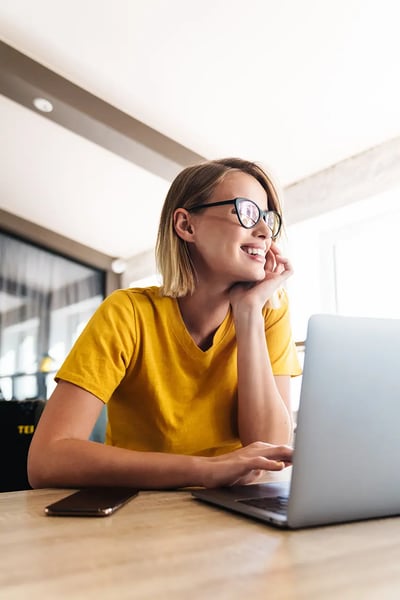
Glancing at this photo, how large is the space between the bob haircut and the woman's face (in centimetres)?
3

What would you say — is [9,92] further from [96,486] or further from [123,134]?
[96,486]

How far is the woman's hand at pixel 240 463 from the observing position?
726 millimetres

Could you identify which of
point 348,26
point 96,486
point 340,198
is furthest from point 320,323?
point 340,198

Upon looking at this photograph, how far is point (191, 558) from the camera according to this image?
0.41 m

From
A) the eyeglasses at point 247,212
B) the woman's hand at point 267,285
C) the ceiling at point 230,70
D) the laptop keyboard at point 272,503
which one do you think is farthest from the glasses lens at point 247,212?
the ceiling at point 230,70

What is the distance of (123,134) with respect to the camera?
152 inches

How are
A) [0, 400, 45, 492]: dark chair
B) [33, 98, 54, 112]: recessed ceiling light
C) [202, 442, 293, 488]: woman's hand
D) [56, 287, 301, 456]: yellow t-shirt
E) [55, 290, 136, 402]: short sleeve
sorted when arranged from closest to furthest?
[202, 442, 293, 488]: woman's hand
[55, 290, 136, 402]: short sleeve
[56, 287, 301, 456]: yellow t-shirt
[0, 400, 45, 492]: dark chair
[33, 98, 54, 112]: recessed ceiling light

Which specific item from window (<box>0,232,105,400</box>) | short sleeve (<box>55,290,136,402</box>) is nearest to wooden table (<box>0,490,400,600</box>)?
short sleeve (<box>55,290,136,402</box>)

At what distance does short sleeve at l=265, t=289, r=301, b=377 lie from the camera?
1.26m

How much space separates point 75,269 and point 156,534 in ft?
19.9

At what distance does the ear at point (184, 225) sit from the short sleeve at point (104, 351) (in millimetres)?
245

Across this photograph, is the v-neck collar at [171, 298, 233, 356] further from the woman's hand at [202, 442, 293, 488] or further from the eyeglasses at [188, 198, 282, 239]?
the woman's hand at [202, 442, 293, 488]

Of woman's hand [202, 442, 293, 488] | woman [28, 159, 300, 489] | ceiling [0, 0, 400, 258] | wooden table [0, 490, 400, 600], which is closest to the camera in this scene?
wooden table [0, 490, 400, 600]

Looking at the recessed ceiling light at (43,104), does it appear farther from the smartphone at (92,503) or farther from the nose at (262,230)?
the smartphone at (92,503)
